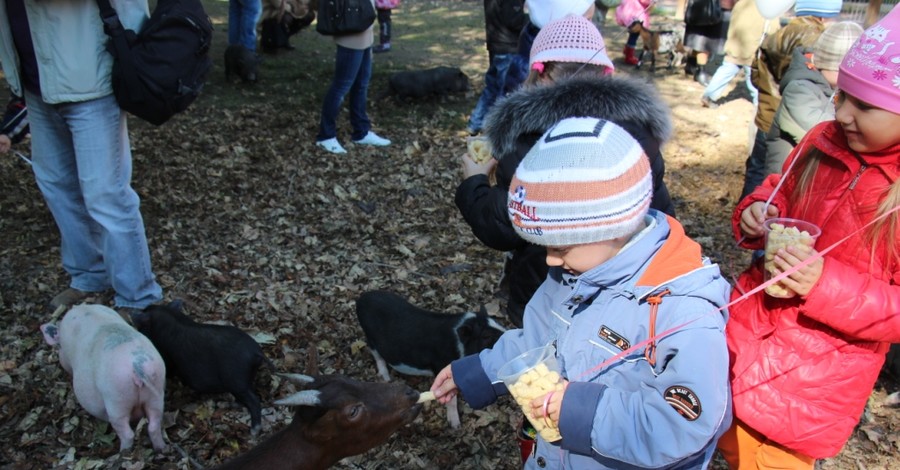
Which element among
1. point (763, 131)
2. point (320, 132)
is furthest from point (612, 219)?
point (320, 132)

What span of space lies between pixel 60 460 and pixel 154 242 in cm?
255

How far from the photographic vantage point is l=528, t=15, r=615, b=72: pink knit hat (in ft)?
11.2

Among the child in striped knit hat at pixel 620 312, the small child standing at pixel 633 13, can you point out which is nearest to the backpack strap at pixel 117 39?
the child in striped knit hat at pixel 620 312

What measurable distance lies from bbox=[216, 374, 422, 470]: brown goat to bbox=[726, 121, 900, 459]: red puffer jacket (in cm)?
155

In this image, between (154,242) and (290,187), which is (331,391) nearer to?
(154,242)

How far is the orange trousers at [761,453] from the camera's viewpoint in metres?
2.54

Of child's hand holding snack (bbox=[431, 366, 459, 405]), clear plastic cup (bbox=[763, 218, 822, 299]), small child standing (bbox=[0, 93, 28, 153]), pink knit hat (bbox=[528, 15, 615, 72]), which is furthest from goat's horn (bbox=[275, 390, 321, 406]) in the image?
small child standing (bbox=[0, 93, 28, 153])

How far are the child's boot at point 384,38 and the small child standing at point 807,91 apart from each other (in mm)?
9059

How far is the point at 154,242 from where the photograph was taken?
19.9 feet

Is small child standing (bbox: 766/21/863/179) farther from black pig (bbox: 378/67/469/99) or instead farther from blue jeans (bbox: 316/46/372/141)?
black pig (bbox: 378/67/469/99)

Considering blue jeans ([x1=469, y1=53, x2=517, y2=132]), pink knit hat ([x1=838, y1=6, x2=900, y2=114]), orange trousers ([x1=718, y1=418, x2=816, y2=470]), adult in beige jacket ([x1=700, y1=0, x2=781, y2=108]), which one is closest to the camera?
pink knit hat ([x1=838, y1=6, x2=900, y2=114])

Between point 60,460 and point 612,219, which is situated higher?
point 612,219

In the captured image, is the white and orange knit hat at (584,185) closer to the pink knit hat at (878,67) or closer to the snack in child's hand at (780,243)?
the snack in child's hand at (780,243)

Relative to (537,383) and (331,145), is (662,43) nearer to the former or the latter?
(331,145)
